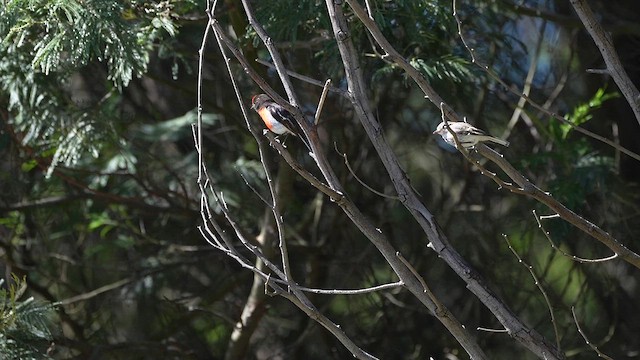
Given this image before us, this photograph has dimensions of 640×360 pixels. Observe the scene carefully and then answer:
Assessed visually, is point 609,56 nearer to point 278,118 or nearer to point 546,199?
point 546,199

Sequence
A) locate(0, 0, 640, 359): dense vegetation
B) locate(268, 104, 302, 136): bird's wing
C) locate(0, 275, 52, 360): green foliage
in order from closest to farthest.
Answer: locate(268, 104, 302, 136): bird's wing < locate(0, 275, 52, 360): green foliage < locate(0, 0, 640, 359): dense vegetation

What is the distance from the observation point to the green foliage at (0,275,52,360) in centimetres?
304

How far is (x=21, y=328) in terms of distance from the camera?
312 centimetres

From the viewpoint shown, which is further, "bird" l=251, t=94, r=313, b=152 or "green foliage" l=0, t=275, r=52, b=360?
"green foliage" l=0, t=275, r=52, b=360

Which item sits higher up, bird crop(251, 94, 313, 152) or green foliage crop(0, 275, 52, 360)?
bird crop(251, 94, 313, 152)

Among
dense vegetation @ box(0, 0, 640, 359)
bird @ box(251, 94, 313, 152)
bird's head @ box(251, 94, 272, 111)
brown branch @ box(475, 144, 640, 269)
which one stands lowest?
dense vegetation @ box(0, 0, 640, 359)

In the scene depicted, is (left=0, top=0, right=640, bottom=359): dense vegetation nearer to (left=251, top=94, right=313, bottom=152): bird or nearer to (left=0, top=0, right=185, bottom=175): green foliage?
(left=0, top=0, right=185, bottom=175): green foliage

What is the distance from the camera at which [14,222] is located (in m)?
4.51

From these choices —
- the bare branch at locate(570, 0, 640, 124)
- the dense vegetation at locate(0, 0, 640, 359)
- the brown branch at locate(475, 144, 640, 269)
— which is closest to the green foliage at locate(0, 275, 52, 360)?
the dense vegetation at locate(0, 0, 640, 359)

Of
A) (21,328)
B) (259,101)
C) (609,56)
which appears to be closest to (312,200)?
(259,101)

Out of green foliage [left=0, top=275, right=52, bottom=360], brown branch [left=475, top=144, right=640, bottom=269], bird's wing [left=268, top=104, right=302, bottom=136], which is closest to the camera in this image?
brown branch [left=475, top=144, right=640, bottom=269]

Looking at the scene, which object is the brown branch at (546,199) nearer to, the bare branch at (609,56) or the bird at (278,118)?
the bare branch at (609,56)

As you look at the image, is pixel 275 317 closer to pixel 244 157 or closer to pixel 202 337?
pixel 202 337

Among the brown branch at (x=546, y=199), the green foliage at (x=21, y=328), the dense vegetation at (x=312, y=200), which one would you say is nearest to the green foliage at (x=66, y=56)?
the dense vegetation at (x=312, y=200)
